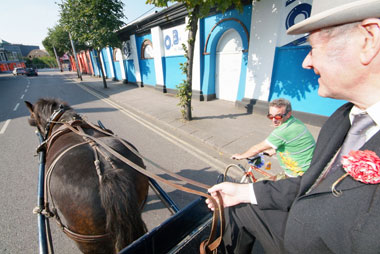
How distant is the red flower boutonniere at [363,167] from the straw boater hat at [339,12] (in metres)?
0.58

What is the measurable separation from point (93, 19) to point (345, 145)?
47.0ft

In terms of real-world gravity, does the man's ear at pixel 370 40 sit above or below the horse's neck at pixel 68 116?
above

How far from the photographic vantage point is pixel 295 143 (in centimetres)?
194

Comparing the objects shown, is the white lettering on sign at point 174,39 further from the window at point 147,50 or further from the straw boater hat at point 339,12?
the straw boater hat at point 339,12

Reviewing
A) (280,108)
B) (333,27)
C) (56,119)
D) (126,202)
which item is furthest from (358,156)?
(56,119)

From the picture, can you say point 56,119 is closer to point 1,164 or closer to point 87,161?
point 87,161

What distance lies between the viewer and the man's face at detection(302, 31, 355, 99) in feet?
2.50

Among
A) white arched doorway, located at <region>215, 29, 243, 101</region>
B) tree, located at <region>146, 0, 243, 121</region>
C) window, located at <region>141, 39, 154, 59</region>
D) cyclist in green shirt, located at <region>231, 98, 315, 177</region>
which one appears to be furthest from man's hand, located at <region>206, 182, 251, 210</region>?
window, located at <region>141, 39, 154, 59</region>

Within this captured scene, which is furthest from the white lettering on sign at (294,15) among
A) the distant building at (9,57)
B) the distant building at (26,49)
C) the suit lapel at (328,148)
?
the distant building at (26,49)

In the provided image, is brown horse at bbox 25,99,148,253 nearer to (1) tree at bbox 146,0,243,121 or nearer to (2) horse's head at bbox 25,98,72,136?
(2) horse's head at bbox 25,98,72,136

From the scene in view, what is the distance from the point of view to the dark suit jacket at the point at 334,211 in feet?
2.27

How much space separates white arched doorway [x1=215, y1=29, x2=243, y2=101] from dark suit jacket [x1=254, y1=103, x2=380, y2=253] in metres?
6.63

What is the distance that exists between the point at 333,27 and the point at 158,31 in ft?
36.0

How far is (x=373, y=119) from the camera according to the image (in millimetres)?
767
